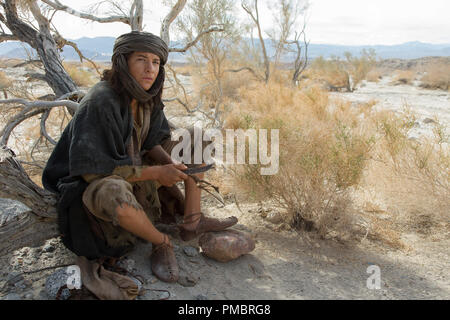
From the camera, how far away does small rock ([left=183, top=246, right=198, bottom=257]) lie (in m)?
2.52

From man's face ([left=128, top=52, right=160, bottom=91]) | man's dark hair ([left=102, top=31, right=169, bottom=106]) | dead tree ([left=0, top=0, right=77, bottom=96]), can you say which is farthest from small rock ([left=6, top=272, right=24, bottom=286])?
dead tree ([left=0, top=0, right=77, bottom=96])

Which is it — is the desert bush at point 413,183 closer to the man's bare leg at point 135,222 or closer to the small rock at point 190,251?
the small rock at point 190,251

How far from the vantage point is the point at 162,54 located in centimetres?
238

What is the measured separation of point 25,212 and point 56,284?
523 millimetres

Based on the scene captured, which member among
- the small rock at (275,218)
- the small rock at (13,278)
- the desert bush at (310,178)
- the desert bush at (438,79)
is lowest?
the small rock at (275,218)

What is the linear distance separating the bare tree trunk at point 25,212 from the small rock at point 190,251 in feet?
2.79

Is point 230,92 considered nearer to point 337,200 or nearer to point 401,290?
point 337,200

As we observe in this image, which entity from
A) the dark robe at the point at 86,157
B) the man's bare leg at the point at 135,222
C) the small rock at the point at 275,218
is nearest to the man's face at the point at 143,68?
the dark robe at the point at 86,157

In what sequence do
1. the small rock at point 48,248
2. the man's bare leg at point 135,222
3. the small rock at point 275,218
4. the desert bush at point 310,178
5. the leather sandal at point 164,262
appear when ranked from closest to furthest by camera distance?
the man's bare leg at point 135,222 < the leather sandal at point 164,262 < the small rock at point 48,248 < the desert bush at point 310,178 < the small rock at point 275,218

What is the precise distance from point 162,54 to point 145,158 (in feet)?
2.54

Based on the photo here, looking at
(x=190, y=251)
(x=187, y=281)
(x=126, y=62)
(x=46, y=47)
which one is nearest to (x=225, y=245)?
(x=190, y=251)

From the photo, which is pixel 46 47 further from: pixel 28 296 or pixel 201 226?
pixel 28 296

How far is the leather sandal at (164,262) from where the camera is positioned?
86.6 inches

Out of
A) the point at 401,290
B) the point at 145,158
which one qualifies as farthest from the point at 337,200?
the point at 145,158
